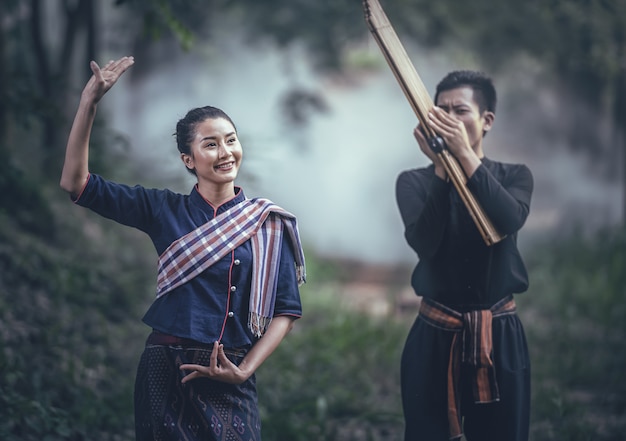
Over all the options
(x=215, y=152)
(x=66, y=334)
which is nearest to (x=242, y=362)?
(x=215, y=152)

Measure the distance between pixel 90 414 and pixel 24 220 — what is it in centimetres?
279

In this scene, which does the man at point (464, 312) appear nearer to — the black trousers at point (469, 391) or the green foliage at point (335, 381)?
the black trousers at point (469, 391)

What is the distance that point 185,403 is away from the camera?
271 centimetres

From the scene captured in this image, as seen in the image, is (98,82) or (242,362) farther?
(242,362)

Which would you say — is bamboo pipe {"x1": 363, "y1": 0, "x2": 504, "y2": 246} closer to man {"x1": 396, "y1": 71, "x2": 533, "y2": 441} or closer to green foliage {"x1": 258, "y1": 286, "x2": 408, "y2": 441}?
man {"x1": 396, "y1": 71, "x2": 533, "y2": 441}

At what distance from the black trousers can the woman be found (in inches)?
32.9

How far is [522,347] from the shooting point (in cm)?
331

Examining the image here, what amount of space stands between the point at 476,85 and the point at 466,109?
15cm

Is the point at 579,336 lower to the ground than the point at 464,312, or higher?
lower

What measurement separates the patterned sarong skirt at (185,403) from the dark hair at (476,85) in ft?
5.18

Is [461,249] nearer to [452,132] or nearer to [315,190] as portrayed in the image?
[452,132]

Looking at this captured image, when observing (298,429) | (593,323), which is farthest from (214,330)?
(593,323)

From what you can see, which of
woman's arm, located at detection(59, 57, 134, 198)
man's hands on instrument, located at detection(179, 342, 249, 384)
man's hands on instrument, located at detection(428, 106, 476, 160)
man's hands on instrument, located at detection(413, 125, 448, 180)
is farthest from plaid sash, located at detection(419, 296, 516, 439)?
woman's arm, located at detection(59, 57, 134, 198)

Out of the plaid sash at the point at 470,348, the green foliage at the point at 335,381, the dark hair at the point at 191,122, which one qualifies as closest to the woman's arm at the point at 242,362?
the dark hair at the point at 191,122
